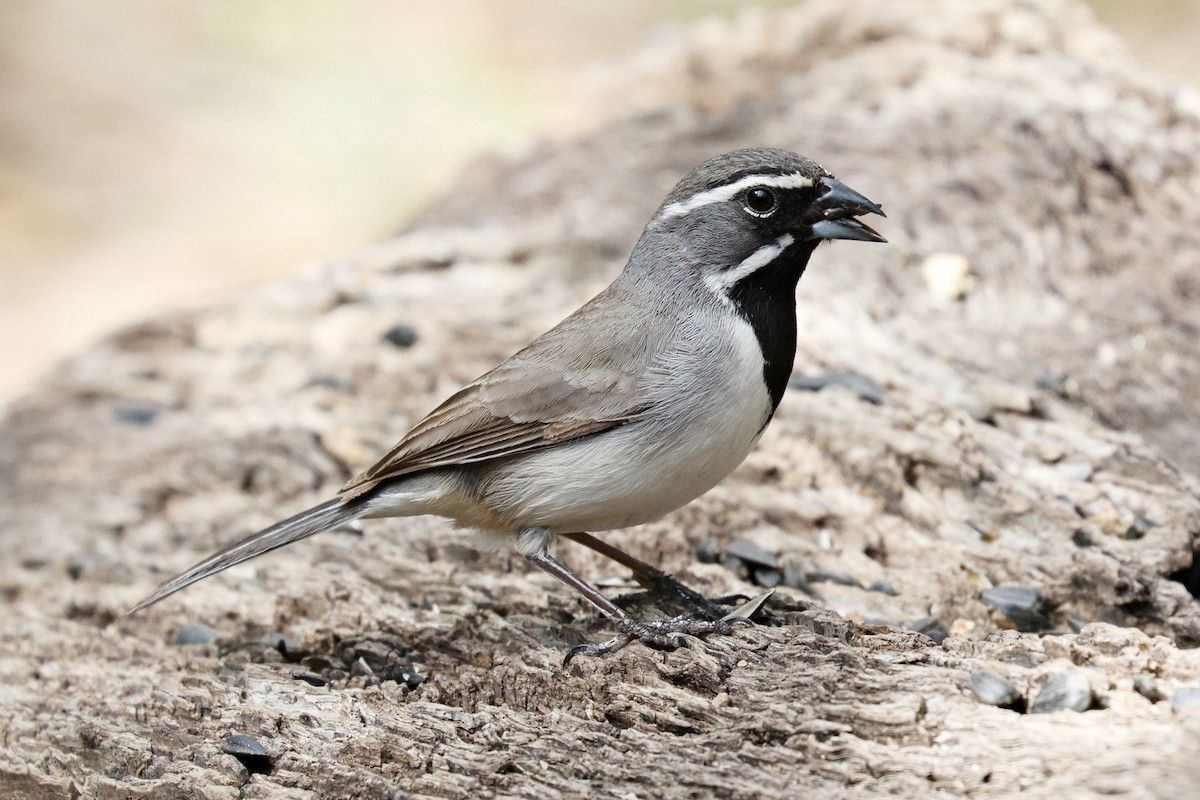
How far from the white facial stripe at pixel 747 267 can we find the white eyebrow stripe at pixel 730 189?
206 millimetres

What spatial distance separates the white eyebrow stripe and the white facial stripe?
0.68 feet

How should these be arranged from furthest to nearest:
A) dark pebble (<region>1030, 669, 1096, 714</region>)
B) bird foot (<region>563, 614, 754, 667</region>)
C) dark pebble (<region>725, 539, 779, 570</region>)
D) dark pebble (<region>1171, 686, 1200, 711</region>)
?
dark pebble (<region>725, 539, 779, 570</region>)
bird foot (<region>563, 614, 754, 667</region>)
dark pebble (<region>1030, 669, 1096, 714</region>)
dark pebble (<region>1171, 686, 1200, 711</region>)

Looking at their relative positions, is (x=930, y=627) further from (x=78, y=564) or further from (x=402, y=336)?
(x=78, y=564)

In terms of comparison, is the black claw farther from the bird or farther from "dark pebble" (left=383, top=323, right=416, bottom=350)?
"dark pebble" (left=383, top=323, right=416, bottom=350)

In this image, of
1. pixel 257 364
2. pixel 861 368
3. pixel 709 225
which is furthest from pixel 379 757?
pixel 257 364

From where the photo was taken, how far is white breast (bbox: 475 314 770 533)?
15.6 ft

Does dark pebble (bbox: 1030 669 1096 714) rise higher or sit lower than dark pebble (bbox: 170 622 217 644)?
higher

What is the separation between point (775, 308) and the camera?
5.03 metres

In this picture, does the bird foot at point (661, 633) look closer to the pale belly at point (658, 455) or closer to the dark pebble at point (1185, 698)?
the pale belly at point (658, 455)

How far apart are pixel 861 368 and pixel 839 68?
3988mm

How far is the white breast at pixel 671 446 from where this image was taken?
15.6 ft

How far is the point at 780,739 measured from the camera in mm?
3836

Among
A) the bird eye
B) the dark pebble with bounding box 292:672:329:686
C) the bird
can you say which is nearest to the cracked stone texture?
the dark pebble with bounding box 292:672:329:686

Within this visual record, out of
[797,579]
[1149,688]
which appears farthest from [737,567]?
[1149,688]
